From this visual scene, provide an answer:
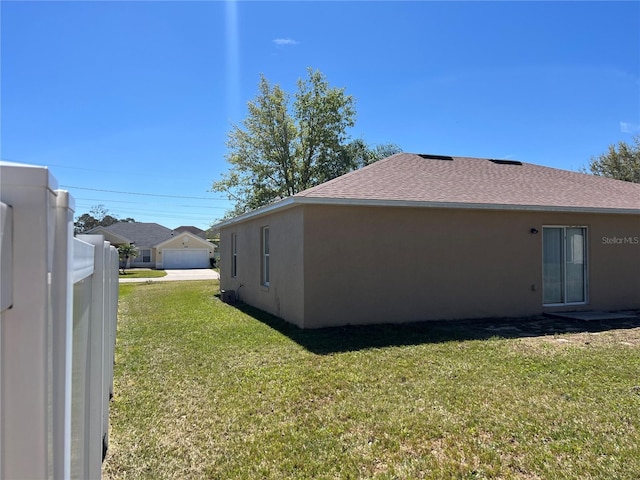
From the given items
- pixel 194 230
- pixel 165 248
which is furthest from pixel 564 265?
pixel 194 230

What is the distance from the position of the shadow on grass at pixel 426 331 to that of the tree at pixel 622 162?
26.0 m

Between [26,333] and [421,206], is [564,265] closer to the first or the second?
[421,206]

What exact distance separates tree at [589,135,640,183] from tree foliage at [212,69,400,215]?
65.7ft

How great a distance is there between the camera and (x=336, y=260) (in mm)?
9562

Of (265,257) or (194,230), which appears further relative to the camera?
(194,230)

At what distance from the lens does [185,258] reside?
4688cm

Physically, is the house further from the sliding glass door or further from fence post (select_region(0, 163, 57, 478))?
fence post (select_region(0, 163, 57, 478))

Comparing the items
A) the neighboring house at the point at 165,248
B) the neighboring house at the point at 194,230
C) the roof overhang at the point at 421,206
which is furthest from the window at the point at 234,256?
the neighboring house at the point at 194,230

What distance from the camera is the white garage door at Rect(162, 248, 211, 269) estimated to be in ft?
152

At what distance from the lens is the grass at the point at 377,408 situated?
11.7ft

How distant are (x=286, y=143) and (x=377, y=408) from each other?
26.4 m

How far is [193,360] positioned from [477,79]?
16.0 meters

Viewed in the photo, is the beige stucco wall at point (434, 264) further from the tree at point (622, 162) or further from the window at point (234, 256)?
the tree at point (622, 162)

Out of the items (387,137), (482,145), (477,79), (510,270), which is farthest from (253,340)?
(387,137)
